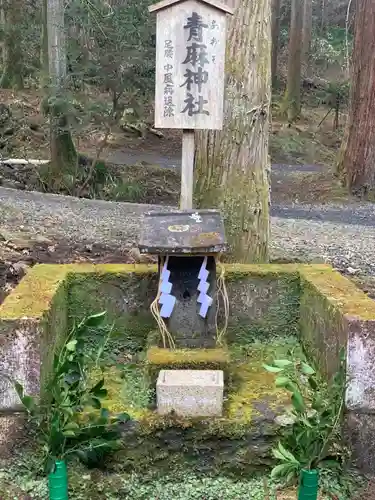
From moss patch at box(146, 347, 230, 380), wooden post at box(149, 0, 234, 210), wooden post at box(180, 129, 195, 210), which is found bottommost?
moss patch at box(146, 347, 230, 380)

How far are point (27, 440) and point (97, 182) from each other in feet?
30.7

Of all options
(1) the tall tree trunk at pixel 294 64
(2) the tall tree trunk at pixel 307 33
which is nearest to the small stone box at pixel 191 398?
(1) the tall tree trunk at pixel 294 64

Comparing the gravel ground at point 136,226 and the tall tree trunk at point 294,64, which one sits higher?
the tall tree trunk at point 294,64

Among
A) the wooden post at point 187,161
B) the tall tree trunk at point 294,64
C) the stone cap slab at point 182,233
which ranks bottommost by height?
the stone cap slab at point 182,233

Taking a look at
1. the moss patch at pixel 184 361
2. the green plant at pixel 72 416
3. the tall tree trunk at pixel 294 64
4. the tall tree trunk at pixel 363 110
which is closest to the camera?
the green plant at pixel 72 416

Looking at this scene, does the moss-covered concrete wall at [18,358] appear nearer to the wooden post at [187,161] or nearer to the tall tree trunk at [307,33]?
the wooden post at [187,161]

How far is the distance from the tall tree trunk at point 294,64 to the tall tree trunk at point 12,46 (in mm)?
8144

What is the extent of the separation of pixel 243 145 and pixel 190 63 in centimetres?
97

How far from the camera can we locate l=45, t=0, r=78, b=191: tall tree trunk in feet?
36.0

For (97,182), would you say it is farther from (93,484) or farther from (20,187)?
(93,484)

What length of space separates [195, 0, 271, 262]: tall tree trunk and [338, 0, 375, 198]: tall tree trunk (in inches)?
275

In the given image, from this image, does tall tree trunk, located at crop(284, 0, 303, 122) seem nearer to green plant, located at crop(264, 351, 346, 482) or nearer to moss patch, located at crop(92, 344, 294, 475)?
moss patch, located at crop(92, 344, 294, 475)

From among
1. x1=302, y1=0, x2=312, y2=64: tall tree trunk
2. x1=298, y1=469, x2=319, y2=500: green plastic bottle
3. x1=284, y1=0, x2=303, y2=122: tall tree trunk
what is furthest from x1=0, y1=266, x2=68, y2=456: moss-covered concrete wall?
x1=302, y1=0, x2=312, y2=64: tall tree trunk

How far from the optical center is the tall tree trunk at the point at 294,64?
1911 centimetres
